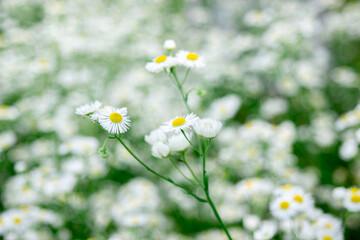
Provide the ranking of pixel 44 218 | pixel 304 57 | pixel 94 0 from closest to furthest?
pixel 44 218, pixel 304 57, pixel 94 0

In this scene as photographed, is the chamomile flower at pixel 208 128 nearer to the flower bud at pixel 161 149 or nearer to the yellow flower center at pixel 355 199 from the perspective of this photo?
the flower bud at pixel 161 149

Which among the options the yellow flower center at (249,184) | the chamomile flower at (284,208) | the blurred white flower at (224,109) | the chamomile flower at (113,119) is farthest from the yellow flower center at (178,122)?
the blurred white flower at (224,109)

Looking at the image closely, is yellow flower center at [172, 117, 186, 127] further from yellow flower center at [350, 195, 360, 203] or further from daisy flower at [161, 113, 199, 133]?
yellow flower center at [350, 195, 360, 203]

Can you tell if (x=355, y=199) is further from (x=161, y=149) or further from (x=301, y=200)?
(x=161, y=149)

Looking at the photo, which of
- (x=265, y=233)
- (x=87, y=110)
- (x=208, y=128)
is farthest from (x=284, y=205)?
(x=87, y=110)

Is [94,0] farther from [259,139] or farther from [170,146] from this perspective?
[170,146]

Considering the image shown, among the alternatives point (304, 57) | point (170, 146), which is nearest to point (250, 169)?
point (170, 146)

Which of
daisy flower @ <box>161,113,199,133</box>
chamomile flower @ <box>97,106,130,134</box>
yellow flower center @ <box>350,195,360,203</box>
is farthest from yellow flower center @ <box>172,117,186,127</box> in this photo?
yellow flower center @ <box>350,195,360,203</box>
